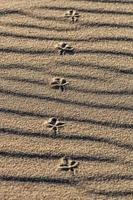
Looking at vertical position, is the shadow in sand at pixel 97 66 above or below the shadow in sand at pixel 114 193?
above

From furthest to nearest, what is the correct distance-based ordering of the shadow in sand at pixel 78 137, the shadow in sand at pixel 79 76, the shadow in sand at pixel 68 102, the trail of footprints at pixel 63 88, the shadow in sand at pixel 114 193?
the shadow in sand at pixel 79 76 < the shadow in sand at pixel 68 102 < the shadow in sand at pixel 78 137 < the trail of footprints at pixel 63 88 < the shadow in sand at pixel 114 193

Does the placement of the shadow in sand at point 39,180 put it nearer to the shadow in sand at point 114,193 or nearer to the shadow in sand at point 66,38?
the shadow in sand at point 114,193

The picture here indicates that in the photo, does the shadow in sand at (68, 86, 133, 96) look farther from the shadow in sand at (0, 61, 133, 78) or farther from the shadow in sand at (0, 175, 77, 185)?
the shadow in sand at (0, 175, 77, 185)

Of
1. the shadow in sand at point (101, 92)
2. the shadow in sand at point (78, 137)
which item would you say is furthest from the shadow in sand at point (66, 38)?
the shadow in sand at point (78, 137)

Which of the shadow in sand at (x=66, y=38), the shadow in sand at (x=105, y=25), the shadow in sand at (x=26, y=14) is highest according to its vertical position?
the shadow in sand at (x=26, y=14)

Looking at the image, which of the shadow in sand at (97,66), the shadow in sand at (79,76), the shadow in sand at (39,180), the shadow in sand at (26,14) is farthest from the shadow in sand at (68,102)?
the shadow in sand at (26,14)

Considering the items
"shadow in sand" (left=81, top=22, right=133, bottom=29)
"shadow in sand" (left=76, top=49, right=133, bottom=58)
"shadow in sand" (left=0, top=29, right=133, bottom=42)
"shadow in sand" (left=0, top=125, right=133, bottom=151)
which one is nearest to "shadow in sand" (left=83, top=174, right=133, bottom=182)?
"shadow in sand" (left=0, top=125, right=133, bottom=151)

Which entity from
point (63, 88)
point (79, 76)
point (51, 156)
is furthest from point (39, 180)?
point (79, 76)

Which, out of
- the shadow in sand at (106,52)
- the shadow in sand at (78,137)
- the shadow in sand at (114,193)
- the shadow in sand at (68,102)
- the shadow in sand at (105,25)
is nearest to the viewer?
the shadow in sand at (114,193)

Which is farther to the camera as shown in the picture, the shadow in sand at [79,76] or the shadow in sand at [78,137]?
the shadow in sand at [79,76]

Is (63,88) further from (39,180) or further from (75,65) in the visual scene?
(39,180)

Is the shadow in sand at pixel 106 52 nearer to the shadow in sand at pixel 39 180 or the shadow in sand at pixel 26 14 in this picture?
the shadow in sand at pixel 26 14
